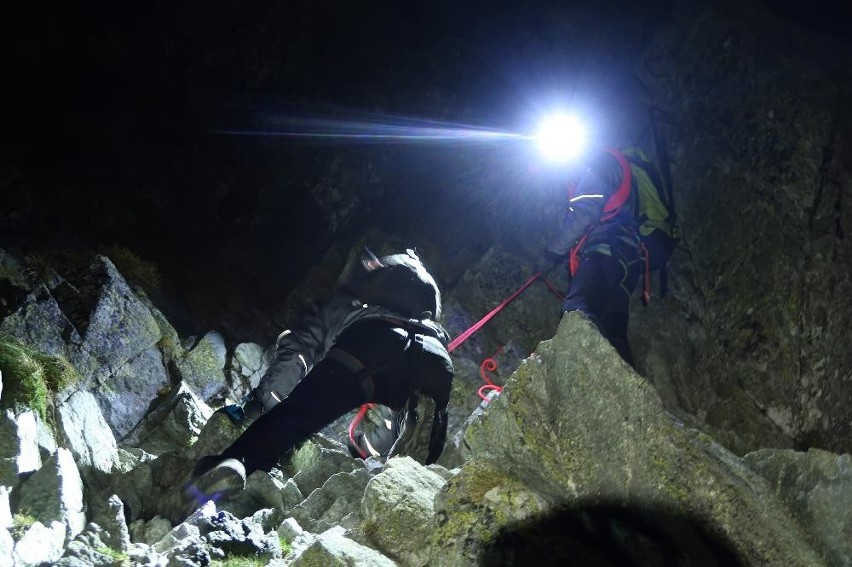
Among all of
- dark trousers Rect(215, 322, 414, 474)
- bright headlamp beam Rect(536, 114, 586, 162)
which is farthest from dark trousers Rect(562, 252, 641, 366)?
dark trousers Rect(215, 322, 414, 474)

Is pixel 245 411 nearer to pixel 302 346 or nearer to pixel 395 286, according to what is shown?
pixel 302 346

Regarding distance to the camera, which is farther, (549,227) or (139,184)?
(139,184)

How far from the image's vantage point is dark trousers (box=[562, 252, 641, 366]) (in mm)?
8266

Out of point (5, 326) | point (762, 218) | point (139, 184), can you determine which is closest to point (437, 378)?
point (5, 326)

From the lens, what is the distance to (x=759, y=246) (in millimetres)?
8531

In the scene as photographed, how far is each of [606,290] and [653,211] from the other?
1.75m

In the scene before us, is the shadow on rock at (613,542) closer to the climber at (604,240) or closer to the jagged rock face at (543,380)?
the jagged rock face at (543,380)

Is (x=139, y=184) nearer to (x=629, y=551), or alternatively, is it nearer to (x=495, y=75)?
(x=495, y=75)

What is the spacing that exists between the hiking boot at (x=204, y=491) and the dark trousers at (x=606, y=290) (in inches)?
218

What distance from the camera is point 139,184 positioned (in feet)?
54.6

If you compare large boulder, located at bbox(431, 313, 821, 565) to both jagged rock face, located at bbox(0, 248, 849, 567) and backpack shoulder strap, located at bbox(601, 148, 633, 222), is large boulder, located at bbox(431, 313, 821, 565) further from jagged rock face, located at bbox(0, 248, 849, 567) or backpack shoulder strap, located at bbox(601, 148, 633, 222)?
backpack shoulder strap, located at bbox(601, 148, 633, 222)

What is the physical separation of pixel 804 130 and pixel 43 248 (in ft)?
49.5

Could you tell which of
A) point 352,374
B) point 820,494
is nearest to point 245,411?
point 352,374

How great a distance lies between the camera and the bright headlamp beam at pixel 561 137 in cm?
1045
